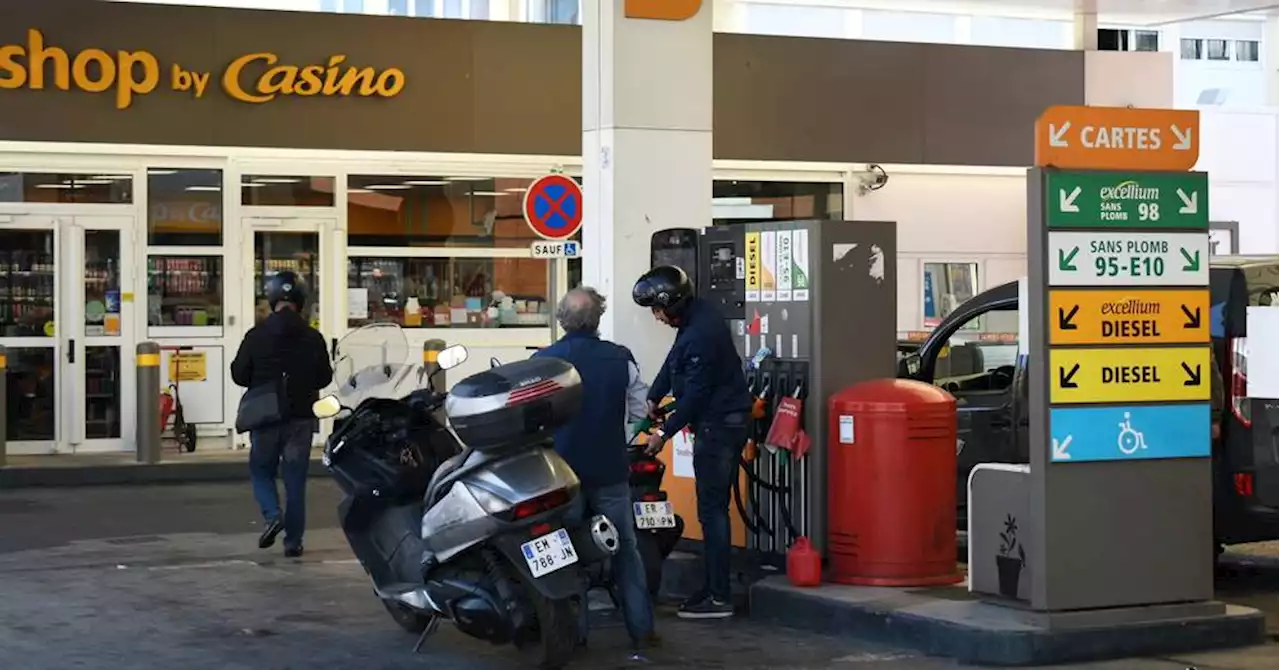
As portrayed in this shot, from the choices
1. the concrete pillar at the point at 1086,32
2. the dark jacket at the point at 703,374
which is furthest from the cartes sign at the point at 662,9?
the concrete pillar at the point at 1086,32

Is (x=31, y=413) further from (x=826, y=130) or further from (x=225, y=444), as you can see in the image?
(x=826, y=130)

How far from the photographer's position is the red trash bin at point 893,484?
9.55m

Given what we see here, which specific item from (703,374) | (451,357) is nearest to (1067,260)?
(703,374)

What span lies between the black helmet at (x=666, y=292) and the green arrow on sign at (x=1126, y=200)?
6.39ft

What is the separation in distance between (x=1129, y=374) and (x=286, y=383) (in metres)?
5.51

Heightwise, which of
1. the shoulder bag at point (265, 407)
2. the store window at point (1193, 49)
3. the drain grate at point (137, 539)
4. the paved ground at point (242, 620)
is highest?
the store window at point (1193, 49)

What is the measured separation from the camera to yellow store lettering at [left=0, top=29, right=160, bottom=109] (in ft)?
54.3

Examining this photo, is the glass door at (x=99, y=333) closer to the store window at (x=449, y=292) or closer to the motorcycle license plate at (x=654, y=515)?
the store window at (x=449, y=292)

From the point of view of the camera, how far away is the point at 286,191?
18.3 meters

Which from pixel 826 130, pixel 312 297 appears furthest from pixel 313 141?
pixel 826 130

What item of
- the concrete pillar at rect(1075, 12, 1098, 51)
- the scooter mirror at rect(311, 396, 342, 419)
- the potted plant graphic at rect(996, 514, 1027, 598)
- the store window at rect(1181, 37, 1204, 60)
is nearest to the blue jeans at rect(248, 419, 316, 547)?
the scooter mirror at rect(311, 396, 342, 419)

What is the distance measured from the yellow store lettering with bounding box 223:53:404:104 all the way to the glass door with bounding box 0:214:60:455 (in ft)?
7.39

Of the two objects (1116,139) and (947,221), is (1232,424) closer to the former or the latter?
(1116,139)

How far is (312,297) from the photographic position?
18.5 metres
